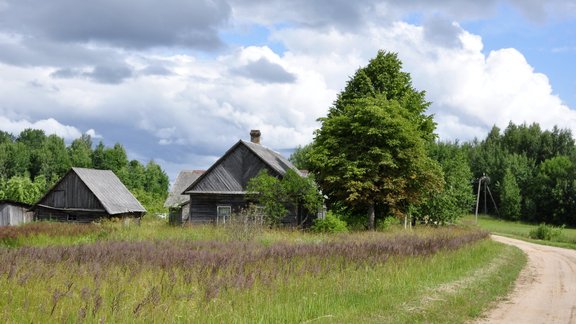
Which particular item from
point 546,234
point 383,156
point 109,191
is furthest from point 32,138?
point 546,234

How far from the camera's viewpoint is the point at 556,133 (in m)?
99.8

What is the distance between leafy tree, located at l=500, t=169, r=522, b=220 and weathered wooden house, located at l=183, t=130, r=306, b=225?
2218 inches

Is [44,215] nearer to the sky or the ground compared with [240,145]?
nearer to the ground

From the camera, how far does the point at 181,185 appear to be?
63500mm

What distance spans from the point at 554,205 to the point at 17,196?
75313 mm

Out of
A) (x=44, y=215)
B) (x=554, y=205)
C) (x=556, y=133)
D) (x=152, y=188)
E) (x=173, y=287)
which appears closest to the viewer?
(x=173, y=287)

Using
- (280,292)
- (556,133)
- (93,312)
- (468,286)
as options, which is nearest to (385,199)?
(468,286)

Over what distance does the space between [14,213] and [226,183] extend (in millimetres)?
22426

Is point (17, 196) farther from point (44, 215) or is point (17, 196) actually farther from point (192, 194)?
point (192, 194)

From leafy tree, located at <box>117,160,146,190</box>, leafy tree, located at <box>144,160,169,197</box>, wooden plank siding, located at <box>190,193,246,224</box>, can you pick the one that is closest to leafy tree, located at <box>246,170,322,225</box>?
wooden plank siding, located at <box>190,193,246,224</box>

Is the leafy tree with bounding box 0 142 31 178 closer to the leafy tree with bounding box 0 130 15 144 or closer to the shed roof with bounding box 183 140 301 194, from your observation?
the leafy tree with bounding box 0 130 15 144

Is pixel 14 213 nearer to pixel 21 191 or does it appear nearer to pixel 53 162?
pixel 21 191

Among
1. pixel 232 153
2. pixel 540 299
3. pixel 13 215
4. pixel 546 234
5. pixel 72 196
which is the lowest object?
pixel 546 234

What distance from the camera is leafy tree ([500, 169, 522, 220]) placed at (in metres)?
86.5
